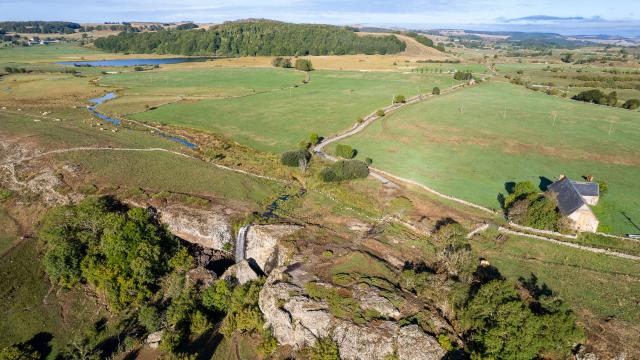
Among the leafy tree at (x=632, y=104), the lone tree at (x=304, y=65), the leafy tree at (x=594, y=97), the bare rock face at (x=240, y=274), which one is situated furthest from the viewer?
the lone tree at (x=304, y=65)

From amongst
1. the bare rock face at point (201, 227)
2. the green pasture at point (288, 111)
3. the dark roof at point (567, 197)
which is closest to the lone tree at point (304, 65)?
the green pasture at point (288, 111)

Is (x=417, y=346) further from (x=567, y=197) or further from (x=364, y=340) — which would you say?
(x=567, y=197)

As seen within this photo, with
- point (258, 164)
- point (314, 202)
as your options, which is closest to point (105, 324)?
point (314, 202)

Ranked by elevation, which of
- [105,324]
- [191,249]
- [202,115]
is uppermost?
[202,115]

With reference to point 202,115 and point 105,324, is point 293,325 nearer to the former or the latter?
point 105,324

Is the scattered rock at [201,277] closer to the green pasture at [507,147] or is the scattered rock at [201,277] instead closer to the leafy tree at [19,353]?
the leafy tree at [19,353]
